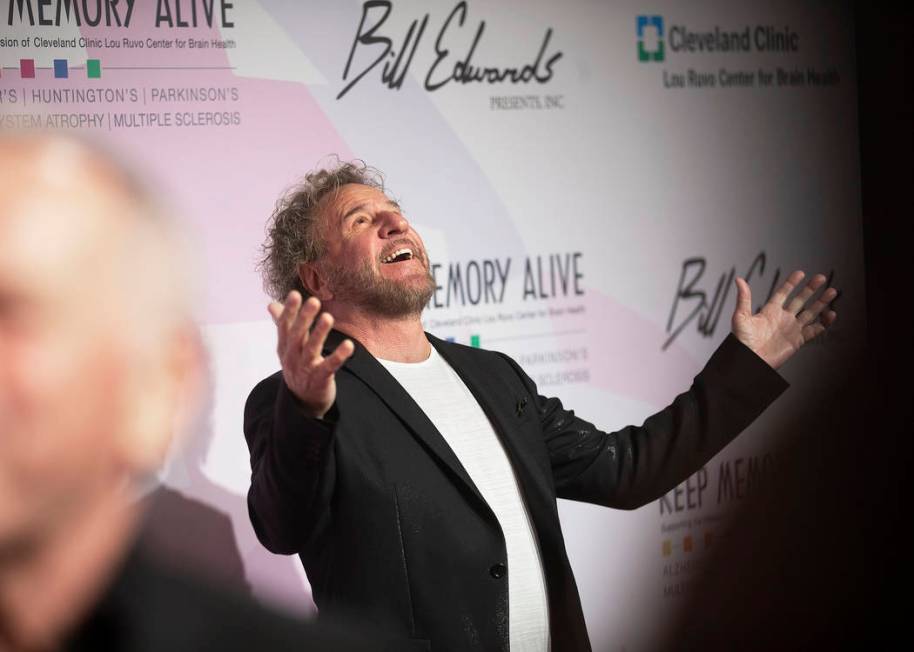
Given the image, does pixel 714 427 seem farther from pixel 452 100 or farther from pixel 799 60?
pixel 799 60

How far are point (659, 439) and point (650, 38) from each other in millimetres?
1900

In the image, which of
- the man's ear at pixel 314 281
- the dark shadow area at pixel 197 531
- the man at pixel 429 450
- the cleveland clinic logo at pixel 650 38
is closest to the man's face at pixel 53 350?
the man at pixel 429 450

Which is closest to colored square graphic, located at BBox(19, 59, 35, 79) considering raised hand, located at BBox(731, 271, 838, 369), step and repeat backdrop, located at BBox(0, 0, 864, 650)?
step and repeat backdrop, located at BBox(0, 0, 864, 650)

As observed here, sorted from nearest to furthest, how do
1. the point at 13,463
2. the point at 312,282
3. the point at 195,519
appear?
1. the point at 13,463
2. the point at 312,282
3. the point at 195,519

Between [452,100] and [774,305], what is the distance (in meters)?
1.41

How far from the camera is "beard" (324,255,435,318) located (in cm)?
220

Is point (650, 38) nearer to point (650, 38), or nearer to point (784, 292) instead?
point (650, 38)

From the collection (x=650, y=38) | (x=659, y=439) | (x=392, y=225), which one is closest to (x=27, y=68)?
(x=392, y=225)

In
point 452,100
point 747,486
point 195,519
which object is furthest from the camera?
point 747,486

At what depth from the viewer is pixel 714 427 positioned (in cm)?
231

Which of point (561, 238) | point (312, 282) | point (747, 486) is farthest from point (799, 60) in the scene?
point (312, 282)

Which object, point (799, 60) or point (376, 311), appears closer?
point (376, 311)

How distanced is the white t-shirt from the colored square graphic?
125 centimetres

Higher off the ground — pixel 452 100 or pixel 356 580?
pixel 452 100
